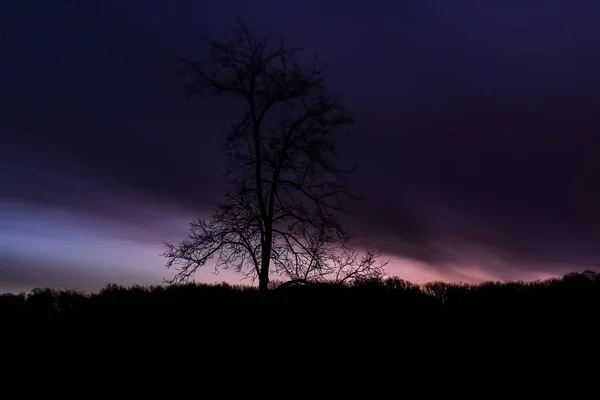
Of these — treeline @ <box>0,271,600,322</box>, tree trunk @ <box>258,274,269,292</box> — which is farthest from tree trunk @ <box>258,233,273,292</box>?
treeline @ <box>0,271,600,322</box>

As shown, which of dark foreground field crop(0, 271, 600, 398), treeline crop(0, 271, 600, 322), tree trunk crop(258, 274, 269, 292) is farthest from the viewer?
tree trunk crop(258, 274, 269, 292)

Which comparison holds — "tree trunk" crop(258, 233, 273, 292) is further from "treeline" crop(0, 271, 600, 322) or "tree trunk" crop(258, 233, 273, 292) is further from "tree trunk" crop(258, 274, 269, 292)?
"treeline" crop(0, 271, 600, 322)

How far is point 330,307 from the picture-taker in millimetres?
12984

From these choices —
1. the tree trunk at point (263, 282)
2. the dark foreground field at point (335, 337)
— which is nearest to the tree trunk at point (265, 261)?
the tree trunk at point (263, 282)

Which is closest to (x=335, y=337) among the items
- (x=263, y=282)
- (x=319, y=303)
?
(x=319, y=303)

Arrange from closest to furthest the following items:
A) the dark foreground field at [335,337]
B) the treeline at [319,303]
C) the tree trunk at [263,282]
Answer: the dark foreground field at [335,337]
the treeline at [319,303]
the tree trunk at [263,282]

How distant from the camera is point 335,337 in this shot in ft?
37.5

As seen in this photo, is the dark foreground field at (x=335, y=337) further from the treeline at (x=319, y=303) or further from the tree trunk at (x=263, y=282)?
the tree trunk at (x=263, y=282)

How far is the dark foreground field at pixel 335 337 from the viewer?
10.3 meters

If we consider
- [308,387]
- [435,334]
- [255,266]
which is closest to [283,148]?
[255,266]

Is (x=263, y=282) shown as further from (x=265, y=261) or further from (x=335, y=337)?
(x=335, y=337)

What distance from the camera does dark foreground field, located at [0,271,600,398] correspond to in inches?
405

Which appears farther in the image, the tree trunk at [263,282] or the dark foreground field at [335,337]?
the tree trunk at [263,282]

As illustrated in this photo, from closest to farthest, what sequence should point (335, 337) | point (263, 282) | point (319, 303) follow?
point (335, 337), point (319, 303), point (263, 282)
